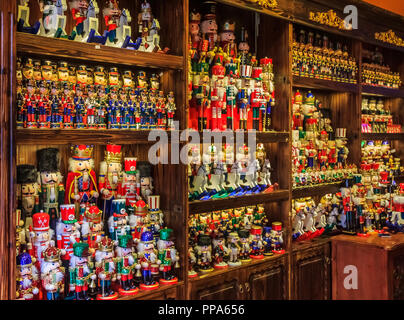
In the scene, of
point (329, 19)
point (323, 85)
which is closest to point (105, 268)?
point (323, 85)

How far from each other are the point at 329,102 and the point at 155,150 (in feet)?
6.58

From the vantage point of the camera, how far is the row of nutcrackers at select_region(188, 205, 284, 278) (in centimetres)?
261

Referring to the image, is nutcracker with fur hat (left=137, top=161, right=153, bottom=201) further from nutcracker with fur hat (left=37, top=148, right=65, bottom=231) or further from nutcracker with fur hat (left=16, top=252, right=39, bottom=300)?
nutcracker with fur hat (left=16, top=252, right=39, bottom=300)

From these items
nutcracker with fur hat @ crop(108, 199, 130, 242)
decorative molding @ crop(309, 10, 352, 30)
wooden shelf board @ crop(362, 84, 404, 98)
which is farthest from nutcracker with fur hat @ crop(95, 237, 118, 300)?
wooden shelf board @ crop(362, 84, 404, 98)

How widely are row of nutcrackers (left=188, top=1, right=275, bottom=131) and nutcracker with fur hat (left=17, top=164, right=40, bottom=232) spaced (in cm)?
102

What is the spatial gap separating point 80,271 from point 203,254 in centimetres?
80

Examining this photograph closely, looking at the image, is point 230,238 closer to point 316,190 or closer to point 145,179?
point 145,179

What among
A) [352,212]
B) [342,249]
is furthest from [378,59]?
[342,249]

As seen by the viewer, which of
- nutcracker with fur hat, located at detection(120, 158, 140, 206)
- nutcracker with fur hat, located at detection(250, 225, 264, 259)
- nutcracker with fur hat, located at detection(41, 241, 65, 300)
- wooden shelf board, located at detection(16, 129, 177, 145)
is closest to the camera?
wooden shelf board, located at detection(16, 129, 177, 145)

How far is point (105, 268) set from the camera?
2150mm

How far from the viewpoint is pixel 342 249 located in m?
3.25

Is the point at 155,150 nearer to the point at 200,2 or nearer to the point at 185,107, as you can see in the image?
the point at 185,107

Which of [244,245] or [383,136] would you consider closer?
[244,245]

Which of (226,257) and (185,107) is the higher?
(185,107)
